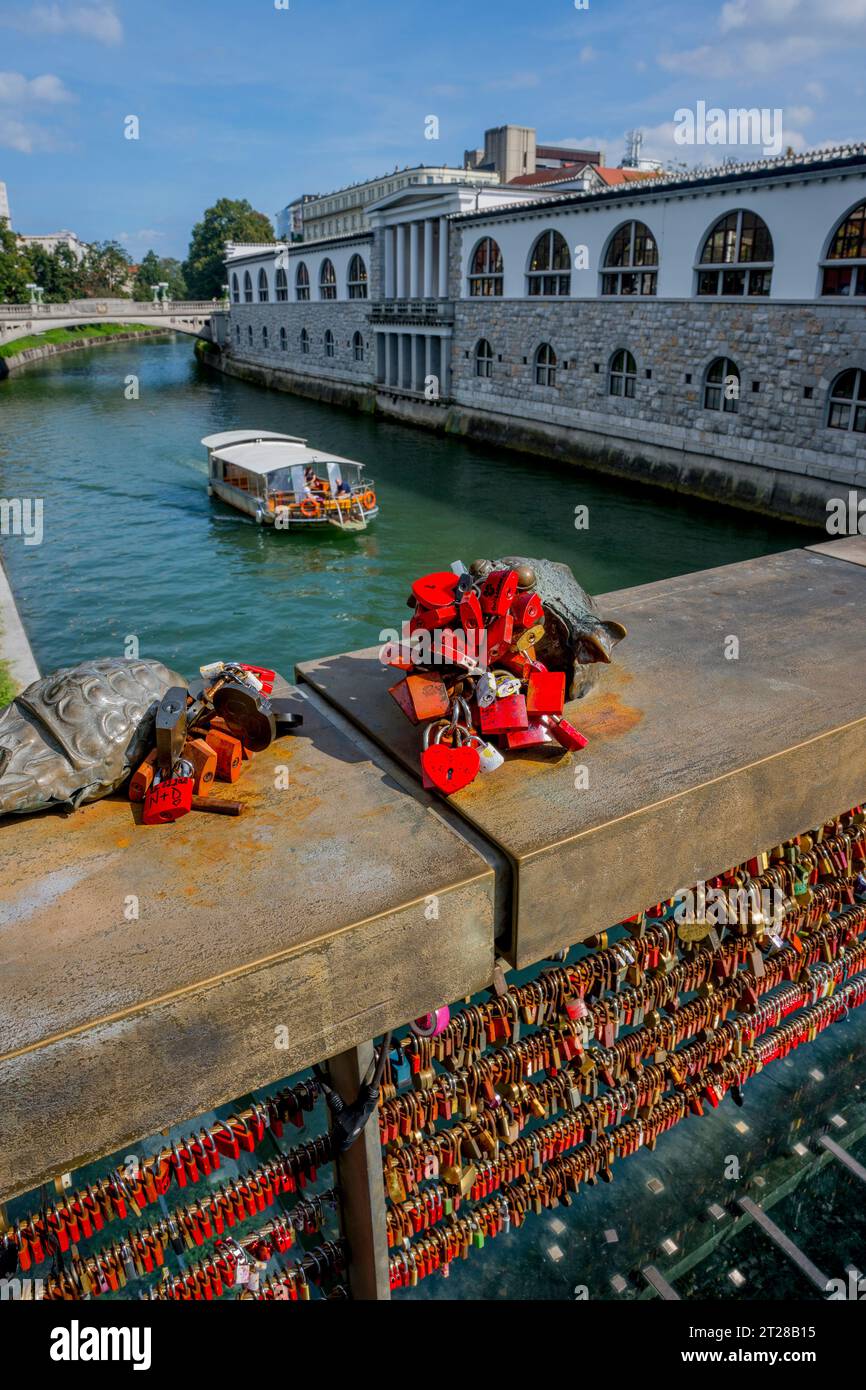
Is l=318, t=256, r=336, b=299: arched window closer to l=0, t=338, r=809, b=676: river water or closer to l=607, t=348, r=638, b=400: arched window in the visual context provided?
l=0, t=338, r=809, b=676: river water

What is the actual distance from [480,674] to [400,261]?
1914 inches

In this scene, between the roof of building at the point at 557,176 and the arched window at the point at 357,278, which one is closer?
the arched window at the point at 357,278

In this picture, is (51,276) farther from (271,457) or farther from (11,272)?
(271,457)

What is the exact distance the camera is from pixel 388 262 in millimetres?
49219

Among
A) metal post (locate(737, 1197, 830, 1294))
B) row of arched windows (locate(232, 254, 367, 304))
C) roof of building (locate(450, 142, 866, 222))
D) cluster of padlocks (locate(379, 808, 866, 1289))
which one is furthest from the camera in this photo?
row of arched windows (locate(232, 254, 367, 304))

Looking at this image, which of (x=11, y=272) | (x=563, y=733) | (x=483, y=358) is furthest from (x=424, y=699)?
(x=11, y=272)

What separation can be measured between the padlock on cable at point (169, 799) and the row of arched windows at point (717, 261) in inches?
1002

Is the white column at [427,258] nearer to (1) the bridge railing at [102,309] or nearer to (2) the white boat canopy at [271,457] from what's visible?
(2) the white boat canopy at [271,457]

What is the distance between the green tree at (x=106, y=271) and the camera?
438ft

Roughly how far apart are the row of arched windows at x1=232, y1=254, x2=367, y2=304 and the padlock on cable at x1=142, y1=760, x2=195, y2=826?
5412 centimetres

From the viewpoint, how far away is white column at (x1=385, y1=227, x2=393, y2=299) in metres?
48.2

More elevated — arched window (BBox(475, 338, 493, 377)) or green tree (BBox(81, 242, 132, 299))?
green tree (BBox(81, 242, 132, 299))

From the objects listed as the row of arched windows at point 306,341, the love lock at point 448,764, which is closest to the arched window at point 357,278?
the row of arched windows at point 306,341

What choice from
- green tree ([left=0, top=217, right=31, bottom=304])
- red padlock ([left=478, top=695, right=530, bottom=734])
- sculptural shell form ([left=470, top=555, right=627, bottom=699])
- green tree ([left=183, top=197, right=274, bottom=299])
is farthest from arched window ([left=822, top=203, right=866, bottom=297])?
green tree ([left=183, top=197, right=274, bottom=299])
